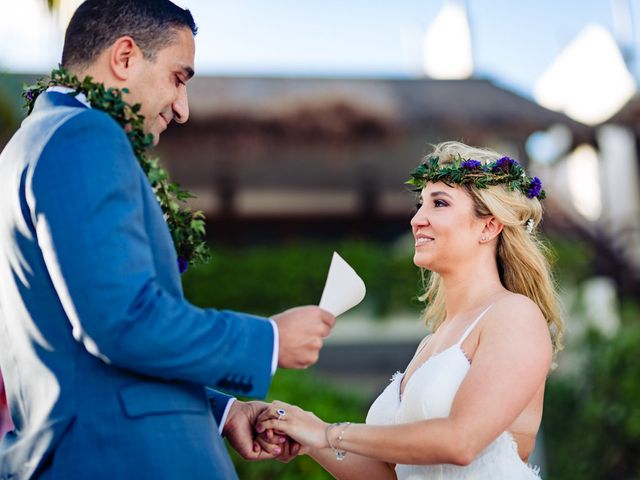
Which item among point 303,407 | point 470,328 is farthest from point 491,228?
point 303,407

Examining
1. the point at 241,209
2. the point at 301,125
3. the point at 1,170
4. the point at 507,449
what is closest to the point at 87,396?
the point at 1,170

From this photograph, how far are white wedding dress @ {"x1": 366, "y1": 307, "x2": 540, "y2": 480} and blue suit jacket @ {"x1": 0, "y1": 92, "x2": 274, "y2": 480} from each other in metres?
0.89

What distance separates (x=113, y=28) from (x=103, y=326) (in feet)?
3.01

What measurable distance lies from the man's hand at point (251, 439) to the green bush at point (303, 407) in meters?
4.19

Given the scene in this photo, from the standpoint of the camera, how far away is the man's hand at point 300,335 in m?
2.38

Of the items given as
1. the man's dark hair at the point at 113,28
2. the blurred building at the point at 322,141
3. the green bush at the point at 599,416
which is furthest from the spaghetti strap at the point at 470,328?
the blurred building at the point at 322,141

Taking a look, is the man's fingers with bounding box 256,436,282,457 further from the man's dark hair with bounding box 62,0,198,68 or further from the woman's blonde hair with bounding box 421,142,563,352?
the man's dark hair with bounding box 62,0,198,68

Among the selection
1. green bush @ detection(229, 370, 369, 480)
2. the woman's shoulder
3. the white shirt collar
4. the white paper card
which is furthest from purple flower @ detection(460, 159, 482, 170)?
green bush @ detection(229, 370, 369, 480)

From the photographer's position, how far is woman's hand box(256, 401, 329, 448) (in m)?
2.92

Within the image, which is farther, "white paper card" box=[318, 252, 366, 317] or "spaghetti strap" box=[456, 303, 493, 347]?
"spaghetti strap" box=[456, 303, 493, 347]

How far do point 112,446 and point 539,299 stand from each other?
1909 mm

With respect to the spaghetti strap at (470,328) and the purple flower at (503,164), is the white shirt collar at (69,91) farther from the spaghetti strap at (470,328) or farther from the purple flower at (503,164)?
the purple flower at (503,164)

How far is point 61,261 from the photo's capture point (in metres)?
2.17

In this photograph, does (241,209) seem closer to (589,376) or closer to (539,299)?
(589,376)
